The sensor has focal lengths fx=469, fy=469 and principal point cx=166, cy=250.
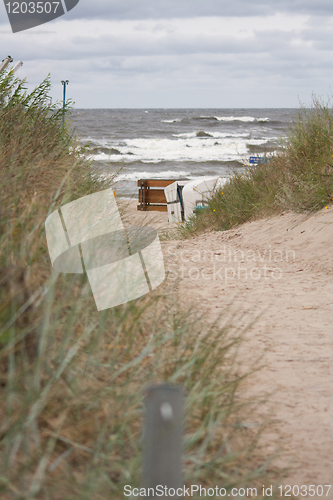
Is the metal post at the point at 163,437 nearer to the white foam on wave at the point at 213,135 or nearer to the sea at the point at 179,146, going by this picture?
the sea at the point at 179,146

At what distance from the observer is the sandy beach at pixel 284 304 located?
2.21m

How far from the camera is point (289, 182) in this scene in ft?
24.7

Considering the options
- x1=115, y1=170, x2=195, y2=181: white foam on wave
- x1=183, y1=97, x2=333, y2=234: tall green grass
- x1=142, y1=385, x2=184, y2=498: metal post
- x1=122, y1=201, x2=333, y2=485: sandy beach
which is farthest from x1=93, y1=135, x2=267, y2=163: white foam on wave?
x1=142, y1=385, x2=184, y2=498: metal post

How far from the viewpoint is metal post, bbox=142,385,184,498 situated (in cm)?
124

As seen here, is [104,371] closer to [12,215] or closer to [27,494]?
[27,494]

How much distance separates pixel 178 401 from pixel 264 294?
11.7ft

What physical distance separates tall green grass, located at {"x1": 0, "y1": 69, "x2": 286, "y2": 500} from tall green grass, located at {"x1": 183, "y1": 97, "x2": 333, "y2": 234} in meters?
5.09

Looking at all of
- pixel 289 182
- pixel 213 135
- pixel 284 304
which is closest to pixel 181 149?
pixel 213 135

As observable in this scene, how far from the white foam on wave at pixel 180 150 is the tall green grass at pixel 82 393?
28149 mm

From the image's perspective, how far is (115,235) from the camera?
332cm

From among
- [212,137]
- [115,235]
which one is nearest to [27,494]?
[115,235]

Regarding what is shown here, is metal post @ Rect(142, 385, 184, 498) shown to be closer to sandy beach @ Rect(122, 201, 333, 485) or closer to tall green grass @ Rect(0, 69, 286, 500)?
tall green grass @ Rect(0, 69, 286, 500)

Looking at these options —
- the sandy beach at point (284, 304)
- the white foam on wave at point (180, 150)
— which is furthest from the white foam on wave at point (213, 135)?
the sandy beach at point (284, 304)

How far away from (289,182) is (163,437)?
6781mm
